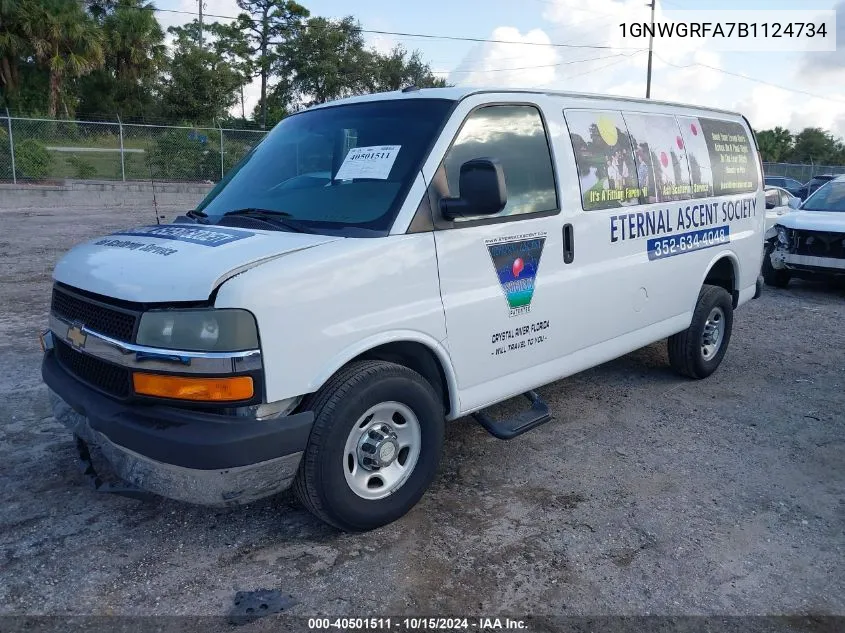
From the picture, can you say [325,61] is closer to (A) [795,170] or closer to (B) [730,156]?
(A) [795,170]

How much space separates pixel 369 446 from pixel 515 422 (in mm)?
1017

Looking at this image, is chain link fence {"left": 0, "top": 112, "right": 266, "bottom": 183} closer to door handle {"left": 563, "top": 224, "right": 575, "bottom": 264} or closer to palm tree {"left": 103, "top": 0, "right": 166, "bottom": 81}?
palm tree {"left": 103, "top": 0, "right": 166, "bottom": 81}

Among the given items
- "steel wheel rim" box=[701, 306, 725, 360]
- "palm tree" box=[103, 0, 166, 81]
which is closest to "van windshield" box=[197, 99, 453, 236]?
"steel wheel rim" box=[701, 306, 725, 360]

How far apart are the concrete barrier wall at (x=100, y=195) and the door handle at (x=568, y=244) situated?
17.2m

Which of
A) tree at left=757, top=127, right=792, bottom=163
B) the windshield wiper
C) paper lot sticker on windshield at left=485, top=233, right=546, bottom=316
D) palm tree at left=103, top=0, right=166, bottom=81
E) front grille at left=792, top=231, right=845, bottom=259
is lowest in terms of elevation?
front grille at left=792, top=231, right=845, bottom=259

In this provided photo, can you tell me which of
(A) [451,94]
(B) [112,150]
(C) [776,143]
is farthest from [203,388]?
(C) [776,143]

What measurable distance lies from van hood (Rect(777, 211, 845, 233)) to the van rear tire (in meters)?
4.91

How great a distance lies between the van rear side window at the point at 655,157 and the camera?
443cm

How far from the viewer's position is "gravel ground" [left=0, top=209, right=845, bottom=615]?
9.81 ft

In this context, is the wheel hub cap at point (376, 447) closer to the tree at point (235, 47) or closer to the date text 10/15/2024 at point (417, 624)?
the date text 10/15/2024 at point (417, 624)

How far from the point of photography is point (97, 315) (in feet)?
10.4

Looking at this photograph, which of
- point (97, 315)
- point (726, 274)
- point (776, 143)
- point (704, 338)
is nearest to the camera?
point (97, 315)

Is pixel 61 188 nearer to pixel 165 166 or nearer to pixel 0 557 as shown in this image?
pixel 165 166

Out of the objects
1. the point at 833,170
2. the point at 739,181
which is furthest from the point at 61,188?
the point at 833,170
